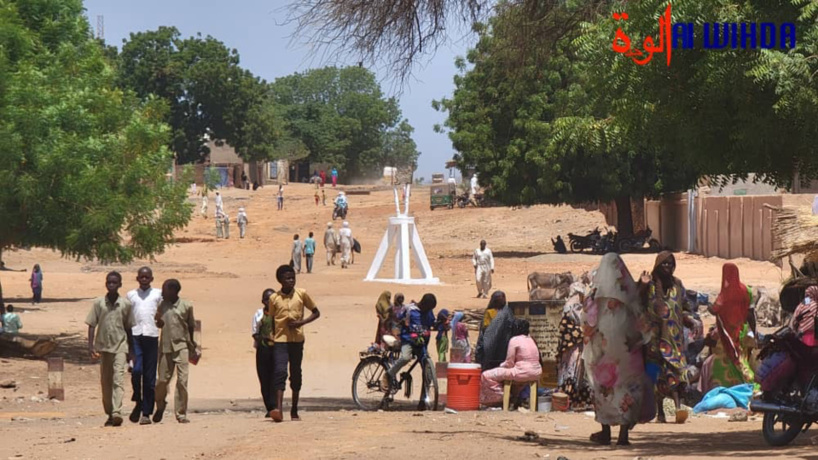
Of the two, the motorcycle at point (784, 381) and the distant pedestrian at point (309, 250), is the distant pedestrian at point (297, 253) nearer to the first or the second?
the distant pedestrian at point (309, 250)

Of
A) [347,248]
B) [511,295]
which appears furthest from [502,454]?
[347,248]

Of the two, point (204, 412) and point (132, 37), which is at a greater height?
point (132, 37)

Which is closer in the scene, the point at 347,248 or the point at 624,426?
the point at 624,426

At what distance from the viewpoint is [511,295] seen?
1283 inches

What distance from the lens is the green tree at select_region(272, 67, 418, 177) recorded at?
10094cm

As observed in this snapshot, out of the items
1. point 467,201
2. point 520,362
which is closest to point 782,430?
point 520,362

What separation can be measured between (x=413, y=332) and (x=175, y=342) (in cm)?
305

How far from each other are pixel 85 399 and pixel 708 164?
31.4 feet

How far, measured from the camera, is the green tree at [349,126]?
100938mm

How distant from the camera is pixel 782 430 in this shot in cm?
981

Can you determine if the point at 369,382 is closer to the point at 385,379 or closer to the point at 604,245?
the point at 385,379

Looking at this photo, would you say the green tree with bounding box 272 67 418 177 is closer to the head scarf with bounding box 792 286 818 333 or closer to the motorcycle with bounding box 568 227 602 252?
the motorcycle with bounding box 568 227 602 252

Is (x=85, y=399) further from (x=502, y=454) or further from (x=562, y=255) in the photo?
(x=562, y=255)

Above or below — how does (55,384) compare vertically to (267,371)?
below
